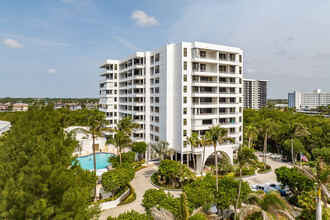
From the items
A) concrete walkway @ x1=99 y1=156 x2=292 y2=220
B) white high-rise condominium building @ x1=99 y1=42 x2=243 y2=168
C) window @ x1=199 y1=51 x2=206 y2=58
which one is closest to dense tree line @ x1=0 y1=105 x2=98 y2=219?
concrete walkway @ x1=99 y1=156 x2=292 y2=220

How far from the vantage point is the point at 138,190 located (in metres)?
34.2

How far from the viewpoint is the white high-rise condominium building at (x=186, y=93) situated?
142ft

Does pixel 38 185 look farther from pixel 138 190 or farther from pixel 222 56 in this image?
pixel 222 56

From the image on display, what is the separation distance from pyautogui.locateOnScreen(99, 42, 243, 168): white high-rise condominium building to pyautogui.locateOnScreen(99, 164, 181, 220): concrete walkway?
7.17m

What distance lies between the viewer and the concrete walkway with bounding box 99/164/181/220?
26531 mm

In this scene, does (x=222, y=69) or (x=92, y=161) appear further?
(x=92, y=161)

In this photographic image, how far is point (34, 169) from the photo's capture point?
14.7m

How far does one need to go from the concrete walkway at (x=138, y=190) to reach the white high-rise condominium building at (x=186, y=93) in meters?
7.17

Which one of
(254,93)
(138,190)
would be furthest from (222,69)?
(254,93)

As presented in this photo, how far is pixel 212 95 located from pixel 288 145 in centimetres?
2518

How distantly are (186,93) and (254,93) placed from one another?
16557cm

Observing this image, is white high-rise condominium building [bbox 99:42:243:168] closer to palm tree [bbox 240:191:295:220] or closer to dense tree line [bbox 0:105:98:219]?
palm tree [bbox 240:191:295:220]

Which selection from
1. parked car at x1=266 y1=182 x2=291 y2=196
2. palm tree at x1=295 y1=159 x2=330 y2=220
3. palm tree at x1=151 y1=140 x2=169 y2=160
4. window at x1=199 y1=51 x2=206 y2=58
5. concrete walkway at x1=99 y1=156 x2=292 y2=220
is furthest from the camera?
window at x1=199 y1=51 x2=206 y2=58

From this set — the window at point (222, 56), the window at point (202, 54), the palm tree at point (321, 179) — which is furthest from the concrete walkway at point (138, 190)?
the window at point (222, 56)
